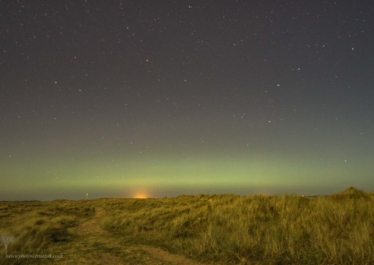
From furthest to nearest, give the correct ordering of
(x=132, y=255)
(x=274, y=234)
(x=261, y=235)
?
(x=261, y=235) → (x=274, y=234) → (x=132, y=255)

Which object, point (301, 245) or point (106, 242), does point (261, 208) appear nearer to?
point (301, 245)

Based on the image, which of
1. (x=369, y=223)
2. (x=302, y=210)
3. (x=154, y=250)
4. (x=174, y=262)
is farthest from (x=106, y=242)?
(x=369, y=223)

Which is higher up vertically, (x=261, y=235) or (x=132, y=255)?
(x=261, y=235)

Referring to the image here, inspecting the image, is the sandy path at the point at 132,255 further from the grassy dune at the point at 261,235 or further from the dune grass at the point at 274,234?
the dune grass at the point at 274,234

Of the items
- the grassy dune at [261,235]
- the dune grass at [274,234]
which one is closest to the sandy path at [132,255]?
the grassy dune at [261,235]

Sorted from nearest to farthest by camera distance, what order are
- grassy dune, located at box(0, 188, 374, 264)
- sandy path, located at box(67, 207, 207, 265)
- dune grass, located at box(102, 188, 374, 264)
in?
1. dune grass, located at box(102, 188, 374, 264)
2. grassy dune, located at box(0, 188, 374, 264)
3. sandy path, located at box(67, 207, 207, 265)

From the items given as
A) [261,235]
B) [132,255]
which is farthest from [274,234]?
[132,255]

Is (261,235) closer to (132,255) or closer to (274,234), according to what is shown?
(274,234)

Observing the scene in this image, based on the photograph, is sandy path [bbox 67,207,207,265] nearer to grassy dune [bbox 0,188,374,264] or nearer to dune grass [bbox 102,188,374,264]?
grassy dune [bbox 0,188,374,264]

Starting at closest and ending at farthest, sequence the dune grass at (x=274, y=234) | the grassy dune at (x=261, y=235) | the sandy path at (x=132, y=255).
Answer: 1. the dune grass at (x=274, y=234)
2. the grassy dune at (x=261, y=235)
3. the sandy path at (x=132, y=255)

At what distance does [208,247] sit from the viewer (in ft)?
33.6

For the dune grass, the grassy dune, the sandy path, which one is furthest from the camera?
the sandy path

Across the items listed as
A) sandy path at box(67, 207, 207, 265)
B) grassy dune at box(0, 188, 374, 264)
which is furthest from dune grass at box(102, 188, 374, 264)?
sandy path at box(67, 207, 207, 265)

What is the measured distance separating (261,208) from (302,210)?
2.60 meters
